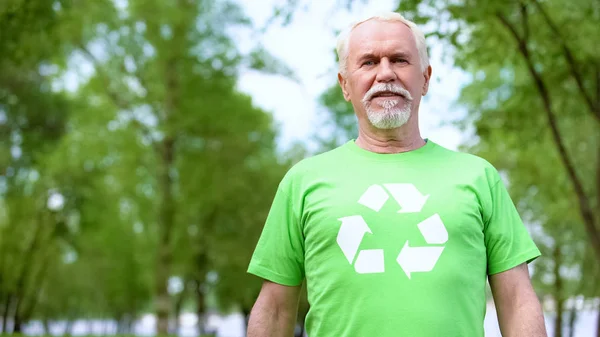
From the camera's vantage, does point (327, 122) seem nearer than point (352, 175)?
No

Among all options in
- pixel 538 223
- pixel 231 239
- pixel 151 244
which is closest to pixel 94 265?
pixel 151 244

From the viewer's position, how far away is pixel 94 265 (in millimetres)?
44781

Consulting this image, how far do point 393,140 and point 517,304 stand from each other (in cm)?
64

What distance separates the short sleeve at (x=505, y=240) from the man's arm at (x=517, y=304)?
0.03 metres

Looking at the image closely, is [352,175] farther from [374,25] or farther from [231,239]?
[231,239]

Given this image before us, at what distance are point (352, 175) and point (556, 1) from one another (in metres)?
8.52

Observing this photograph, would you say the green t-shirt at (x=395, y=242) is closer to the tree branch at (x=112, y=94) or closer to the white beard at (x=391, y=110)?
the white beard at (x=391, y=110)

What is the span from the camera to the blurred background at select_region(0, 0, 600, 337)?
413 inches

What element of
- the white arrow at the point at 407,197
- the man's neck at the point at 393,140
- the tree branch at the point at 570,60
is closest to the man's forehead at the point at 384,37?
the man's neck at the point at 393,140

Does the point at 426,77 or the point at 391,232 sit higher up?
the point at 426,77

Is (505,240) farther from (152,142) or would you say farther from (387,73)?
(152,142)

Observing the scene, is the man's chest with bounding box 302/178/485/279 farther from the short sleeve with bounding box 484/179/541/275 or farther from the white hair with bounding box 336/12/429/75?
the white hair with bounding box 336/12/429/75

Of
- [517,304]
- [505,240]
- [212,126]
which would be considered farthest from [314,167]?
[212,126]

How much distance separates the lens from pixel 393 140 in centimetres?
250
